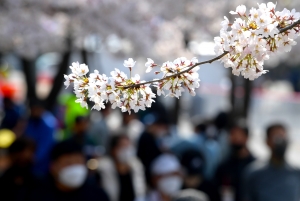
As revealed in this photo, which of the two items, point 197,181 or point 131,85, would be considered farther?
point 197,181

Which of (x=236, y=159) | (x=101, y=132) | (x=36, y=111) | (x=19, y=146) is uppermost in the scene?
(x=36, y=111)

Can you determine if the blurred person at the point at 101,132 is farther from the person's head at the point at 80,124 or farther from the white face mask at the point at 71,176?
the white face mask at the point at 71,176

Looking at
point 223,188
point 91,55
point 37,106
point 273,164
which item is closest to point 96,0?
point 37,106

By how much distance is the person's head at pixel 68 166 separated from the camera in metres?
4.46

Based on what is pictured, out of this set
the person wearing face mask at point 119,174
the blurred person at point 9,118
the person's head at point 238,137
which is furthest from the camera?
the blurred person at point 9,118

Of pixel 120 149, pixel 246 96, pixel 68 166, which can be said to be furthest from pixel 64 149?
pixel 246 96

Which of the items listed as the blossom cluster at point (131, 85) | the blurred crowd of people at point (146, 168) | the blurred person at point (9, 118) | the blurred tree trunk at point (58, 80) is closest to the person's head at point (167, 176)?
the blurred crowd of people at point (146, 168)

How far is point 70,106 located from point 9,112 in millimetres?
1393

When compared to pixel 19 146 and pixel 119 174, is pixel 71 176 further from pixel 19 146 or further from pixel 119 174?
pixel 119 174

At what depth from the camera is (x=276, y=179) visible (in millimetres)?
5168

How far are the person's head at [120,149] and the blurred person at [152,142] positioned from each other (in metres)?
0.69

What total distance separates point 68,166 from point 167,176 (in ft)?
3.45

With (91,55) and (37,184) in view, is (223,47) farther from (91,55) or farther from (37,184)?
(91,55)

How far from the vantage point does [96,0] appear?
802 cm
